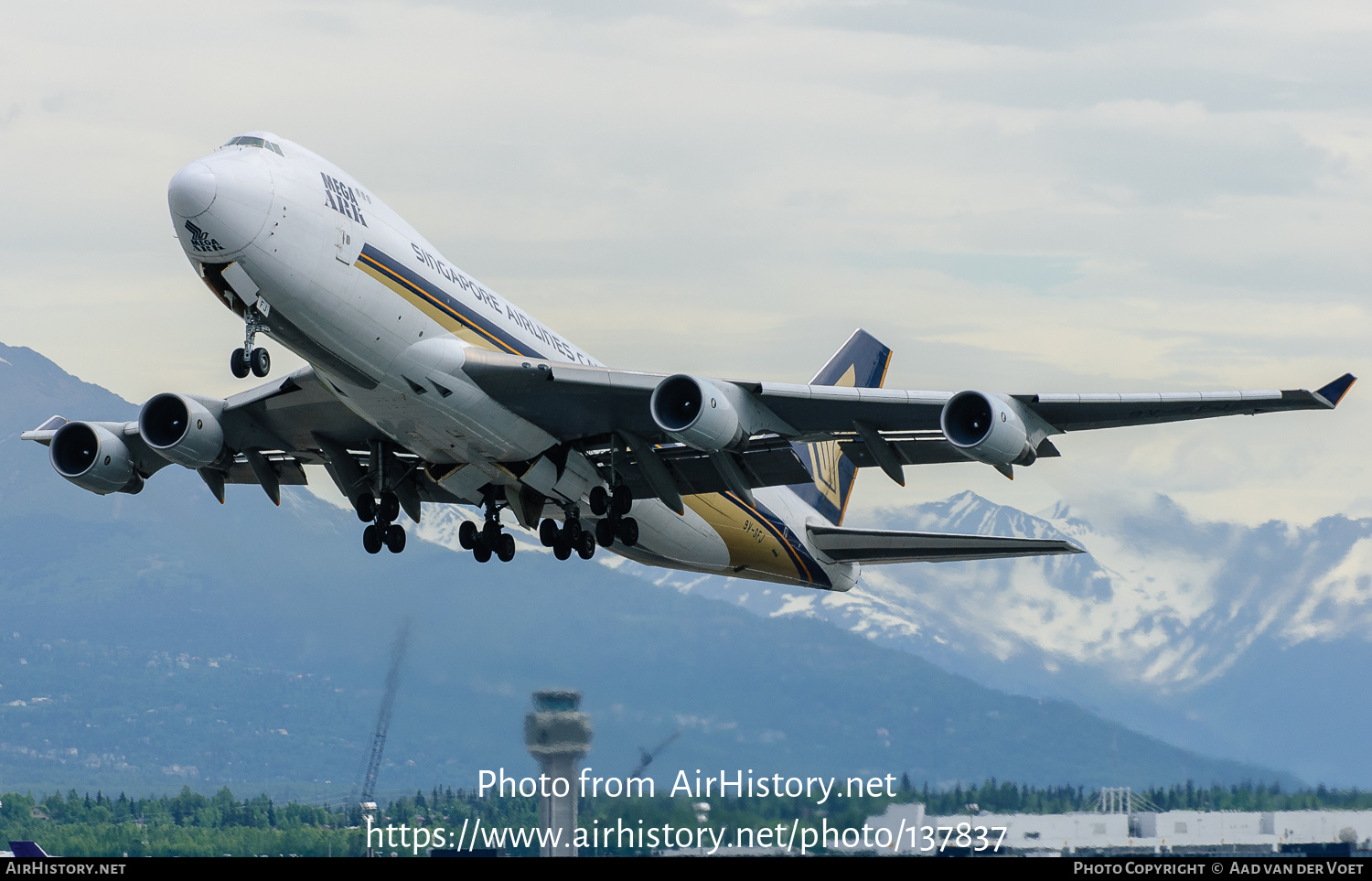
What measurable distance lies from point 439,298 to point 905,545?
1337 centimetres

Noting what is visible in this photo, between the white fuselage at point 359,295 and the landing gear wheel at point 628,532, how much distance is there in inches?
91.9

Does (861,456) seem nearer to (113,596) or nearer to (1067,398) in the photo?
(1067,398)

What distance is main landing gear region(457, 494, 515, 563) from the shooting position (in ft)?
97.7

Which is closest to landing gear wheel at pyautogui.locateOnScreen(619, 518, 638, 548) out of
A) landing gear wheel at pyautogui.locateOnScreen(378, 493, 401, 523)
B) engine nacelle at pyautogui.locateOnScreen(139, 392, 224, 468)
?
landing gear wheel at pyautogui.locateOnScreen(378, 493, 401, 523)

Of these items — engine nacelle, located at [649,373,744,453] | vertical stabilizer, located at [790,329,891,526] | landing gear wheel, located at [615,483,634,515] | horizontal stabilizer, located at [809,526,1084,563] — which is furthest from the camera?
vertical stabilizer, located at [790,329,891,526]

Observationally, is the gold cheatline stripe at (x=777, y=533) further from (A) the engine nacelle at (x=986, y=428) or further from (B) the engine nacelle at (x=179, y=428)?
(B) the engine nacelle at (x=179, y=428)

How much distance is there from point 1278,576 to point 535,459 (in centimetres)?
3488

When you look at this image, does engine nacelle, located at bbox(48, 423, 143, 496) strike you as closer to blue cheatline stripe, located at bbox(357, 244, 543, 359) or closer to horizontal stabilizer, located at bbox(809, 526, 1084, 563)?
blue cheatline stripe, located at bbox(357, 244, 543, 359)

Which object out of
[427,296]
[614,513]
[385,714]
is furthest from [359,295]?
[385,714]

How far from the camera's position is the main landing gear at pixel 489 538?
2977 cm

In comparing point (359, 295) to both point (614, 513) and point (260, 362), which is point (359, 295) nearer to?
point (260, 362)

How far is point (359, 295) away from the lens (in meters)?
22.9

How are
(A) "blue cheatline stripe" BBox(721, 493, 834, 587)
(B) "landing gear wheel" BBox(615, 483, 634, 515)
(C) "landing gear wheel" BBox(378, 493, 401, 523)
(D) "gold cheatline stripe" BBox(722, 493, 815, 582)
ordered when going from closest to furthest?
(B) "landing gear wheel" BBox(615, 483, 634, 515), (C) "landing gear wheel" BBox(378, 493, 401, 523), (D) "gold cheatline stripe" BBox(722, 493, 815, 582), (A) "blue cheatline stripe" BBox(721, 493, 834, 587)
